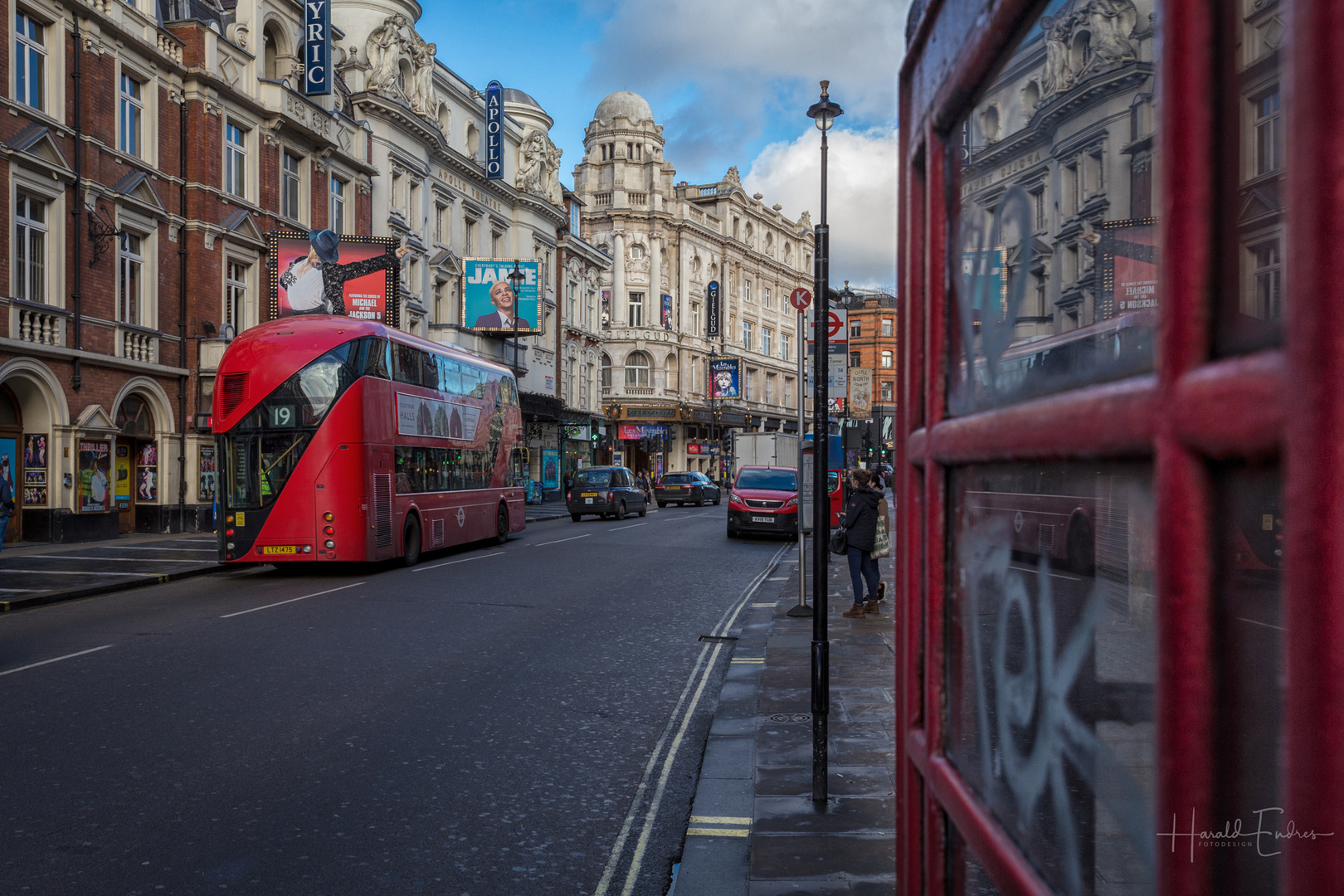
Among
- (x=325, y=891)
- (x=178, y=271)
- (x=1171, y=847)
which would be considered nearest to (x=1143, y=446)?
(x=1171, y=847)

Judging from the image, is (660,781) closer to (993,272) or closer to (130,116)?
(993,272)

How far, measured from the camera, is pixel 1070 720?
1.17 metres

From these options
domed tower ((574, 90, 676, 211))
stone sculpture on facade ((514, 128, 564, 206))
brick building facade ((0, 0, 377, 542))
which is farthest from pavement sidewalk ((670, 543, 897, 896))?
domed tower ((574, 90, 676, 211))

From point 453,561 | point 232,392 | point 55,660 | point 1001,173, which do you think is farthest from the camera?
point 453,561

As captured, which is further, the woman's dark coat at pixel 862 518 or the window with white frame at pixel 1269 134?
the woman's dark coat at pixel 862 518

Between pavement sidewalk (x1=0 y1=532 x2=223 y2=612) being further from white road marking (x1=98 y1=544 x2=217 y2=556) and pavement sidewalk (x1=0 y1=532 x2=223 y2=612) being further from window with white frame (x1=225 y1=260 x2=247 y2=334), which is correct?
window with white frame (x1=225 y1=260 x2=247 y2=334)

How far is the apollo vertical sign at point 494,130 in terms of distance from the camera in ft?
138

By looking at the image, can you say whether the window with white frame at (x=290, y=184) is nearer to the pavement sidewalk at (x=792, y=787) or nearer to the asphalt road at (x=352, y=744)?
the asphalt road at (x=352, y=744)

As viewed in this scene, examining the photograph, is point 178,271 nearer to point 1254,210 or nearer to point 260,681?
point 260,681

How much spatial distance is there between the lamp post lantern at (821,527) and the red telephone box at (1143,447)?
3.49 m

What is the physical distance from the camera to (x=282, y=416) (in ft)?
50.6

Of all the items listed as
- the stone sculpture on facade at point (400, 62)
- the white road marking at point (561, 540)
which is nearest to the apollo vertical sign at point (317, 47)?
the stone sculpture on facade at point (400, 62)

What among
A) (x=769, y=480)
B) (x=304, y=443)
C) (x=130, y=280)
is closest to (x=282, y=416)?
(x=304, y=443)

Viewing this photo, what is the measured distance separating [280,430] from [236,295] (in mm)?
12438
